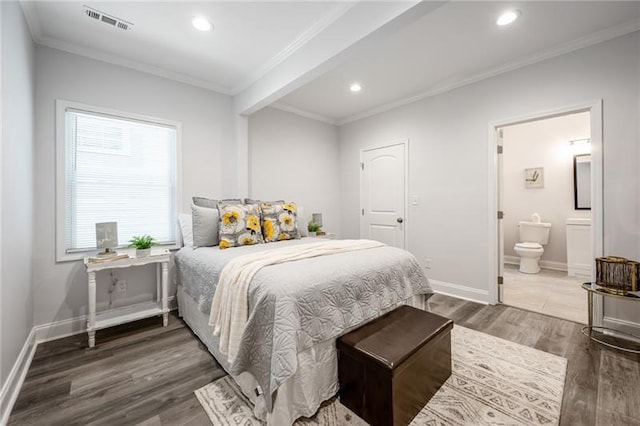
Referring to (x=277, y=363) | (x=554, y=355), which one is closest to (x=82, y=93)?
(x=277, y=363)

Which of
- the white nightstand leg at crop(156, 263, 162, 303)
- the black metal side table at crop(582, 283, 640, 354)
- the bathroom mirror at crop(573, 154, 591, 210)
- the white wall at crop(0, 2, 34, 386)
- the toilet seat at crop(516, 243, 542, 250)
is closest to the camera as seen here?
the white wall at crop(0, 2, 34, 386)

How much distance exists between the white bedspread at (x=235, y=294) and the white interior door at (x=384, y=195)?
2280 mm

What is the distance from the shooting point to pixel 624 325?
237 centimetres

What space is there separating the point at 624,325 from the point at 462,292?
4.39ft

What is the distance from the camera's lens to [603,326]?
246cm

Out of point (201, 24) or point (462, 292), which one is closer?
point (201, 24)

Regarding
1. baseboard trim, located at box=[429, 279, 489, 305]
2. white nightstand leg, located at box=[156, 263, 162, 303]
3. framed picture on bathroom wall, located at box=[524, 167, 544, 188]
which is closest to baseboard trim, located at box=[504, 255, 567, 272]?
framed picture on bathroom wall, located at box=[524, 167, 544, 188]

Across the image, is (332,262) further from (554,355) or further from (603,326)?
(603,326)

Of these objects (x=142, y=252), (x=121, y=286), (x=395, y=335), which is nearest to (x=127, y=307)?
(x=121, y=286)

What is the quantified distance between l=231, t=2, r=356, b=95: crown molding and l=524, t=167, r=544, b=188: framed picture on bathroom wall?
4.61m

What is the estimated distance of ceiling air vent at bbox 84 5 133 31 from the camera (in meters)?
2.13

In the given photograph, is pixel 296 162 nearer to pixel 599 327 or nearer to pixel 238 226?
pixel 238 226

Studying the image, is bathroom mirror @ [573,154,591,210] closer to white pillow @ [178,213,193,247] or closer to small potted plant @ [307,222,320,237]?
small potted plant @ [307,222,320,237]

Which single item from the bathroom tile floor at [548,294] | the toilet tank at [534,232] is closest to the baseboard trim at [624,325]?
the bathroom tile floor at [548,294]
